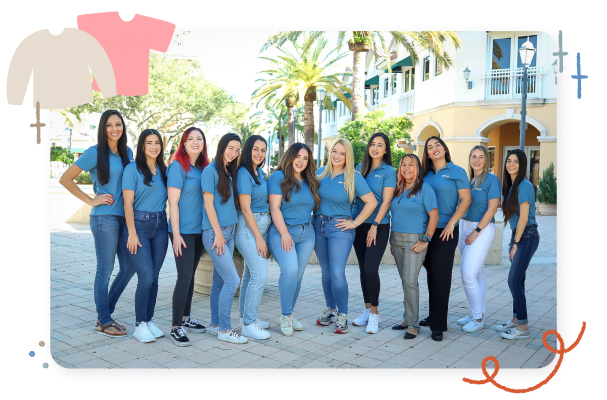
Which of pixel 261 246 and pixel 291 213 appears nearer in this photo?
pixel 261 246

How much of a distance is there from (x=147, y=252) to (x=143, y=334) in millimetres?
675

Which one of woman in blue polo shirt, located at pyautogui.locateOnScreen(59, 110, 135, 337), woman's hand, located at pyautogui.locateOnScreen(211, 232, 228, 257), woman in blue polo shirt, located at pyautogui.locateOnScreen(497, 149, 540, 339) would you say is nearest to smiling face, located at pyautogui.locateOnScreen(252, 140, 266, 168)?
woman's hand, located at pyautogui.locateOnScreen(211, 232, 228, 257)

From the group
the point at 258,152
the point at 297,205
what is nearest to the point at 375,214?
the point at 297,205

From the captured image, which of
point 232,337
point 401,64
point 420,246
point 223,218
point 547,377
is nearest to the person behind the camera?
point 547,377

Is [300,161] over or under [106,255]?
A: over

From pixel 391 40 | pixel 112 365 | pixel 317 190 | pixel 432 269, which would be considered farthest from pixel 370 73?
pixel 112 365

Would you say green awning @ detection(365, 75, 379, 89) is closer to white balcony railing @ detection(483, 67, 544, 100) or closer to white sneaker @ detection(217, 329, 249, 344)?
white balcony railing @ detection(483, 67, 544, 100)

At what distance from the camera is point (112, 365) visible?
11.5ft

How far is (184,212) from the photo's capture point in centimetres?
385

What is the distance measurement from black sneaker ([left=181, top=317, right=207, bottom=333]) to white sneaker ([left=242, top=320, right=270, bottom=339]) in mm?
404

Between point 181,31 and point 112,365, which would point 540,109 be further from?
point 112,365

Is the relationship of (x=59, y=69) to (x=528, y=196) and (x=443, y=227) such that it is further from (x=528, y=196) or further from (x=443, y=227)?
(x=528, y=196)

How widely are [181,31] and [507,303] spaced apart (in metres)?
4.24

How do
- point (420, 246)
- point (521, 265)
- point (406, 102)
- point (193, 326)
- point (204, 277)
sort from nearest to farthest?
point (420, 246)
point (521, 265)
point (193, 326)
point (406, 102)
point (204, 277)
